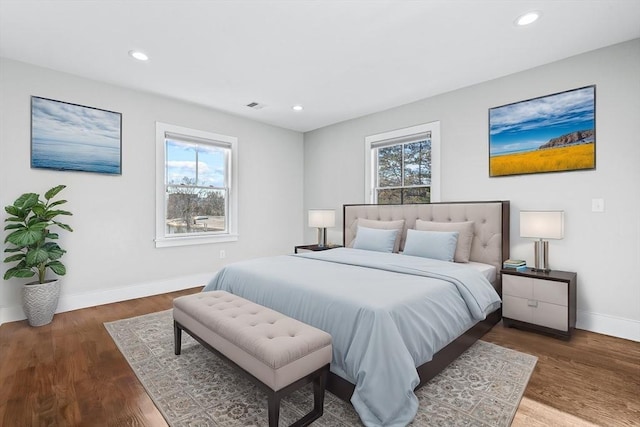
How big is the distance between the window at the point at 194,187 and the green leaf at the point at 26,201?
1.28 meters

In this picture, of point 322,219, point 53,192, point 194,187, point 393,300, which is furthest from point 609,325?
point 53,192

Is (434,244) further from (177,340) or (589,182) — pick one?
(177,340)

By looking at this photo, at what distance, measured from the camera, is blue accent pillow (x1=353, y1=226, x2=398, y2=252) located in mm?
3773

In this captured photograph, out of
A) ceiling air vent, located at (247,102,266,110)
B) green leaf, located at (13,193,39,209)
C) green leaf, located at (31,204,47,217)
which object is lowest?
green leaf, located at (31,204,47,217)

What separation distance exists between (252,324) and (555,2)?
3085 mm

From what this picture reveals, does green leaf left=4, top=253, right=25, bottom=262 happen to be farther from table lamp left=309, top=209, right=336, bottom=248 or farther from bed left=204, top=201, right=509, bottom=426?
table lamp left=309, top=209, right=336, bottom=248

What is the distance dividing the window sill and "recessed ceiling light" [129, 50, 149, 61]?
2.22 metres

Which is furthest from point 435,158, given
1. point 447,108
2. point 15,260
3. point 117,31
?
point 15,260

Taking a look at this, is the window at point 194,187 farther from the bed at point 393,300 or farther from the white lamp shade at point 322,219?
the bed at point 393,300

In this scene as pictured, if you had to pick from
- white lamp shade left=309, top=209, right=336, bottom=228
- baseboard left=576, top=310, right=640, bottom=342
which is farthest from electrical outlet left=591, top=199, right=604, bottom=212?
white lamp shade left=309, top=209, right=336, bottom=228

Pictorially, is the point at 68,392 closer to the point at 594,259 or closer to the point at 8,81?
the point at 8,81

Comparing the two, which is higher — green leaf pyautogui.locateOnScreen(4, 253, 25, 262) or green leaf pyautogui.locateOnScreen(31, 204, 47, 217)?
green leaf pyautogui.locateOnScreen(31, 204, 47, 217)

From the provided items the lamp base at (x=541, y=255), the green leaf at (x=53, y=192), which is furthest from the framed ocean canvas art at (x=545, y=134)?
the green leaf at (x=53, y=192)

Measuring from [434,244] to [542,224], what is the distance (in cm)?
99
